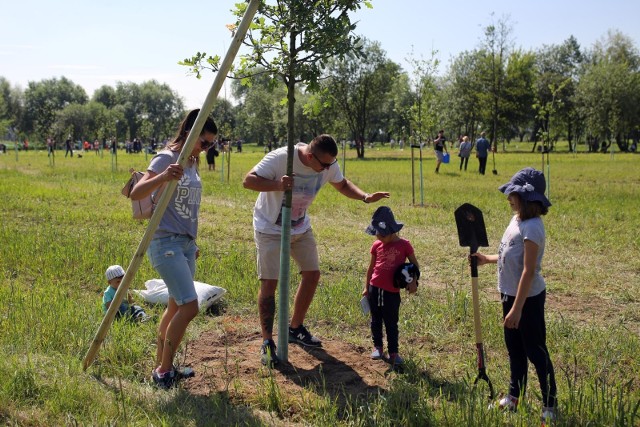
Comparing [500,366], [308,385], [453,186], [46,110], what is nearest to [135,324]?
[308,385]

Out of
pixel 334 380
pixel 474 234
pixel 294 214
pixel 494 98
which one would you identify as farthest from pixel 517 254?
pixel 494 98

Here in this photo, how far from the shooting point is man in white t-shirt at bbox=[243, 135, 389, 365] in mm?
5039

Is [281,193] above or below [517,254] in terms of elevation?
above

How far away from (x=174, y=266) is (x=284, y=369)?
1313 millimetres

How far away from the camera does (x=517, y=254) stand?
4.20 metres

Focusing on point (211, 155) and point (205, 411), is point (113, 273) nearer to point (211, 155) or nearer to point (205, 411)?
point (205, 411)

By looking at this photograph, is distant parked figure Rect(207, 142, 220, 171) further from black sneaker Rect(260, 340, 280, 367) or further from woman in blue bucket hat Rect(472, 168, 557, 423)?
woman in blue bucket hat Rect(472, 168, 557, 423)

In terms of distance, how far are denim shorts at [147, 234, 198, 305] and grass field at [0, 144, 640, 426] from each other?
0.69 meters

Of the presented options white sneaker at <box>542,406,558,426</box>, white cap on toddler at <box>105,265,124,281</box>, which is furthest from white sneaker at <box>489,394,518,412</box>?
white cap on toddler at <box>105,265,124,281</box>

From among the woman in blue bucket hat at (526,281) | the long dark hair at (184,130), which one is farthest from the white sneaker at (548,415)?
the long dark hair at (184,130)

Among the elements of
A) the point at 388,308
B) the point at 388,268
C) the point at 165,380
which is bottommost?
the point at 165,380

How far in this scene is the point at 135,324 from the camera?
611cm

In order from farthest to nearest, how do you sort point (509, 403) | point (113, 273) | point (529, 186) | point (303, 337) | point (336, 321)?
1. point (336, 321)
2. point (113, 273)
3. point (303, 337)
4. point (509, 403)
5. point (529, 186)

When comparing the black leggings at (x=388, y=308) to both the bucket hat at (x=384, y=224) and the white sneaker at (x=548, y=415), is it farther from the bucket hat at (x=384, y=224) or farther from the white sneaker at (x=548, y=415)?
the white sneaker at (x=548, y=415)
